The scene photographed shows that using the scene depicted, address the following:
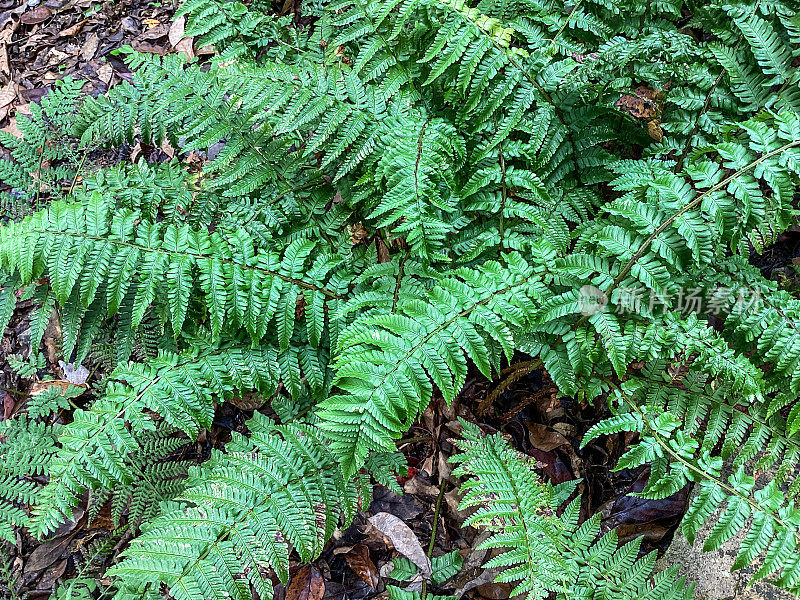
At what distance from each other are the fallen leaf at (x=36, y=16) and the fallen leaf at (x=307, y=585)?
590 centimetres

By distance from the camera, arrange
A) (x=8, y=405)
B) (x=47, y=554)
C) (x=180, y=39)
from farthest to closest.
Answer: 1. (x=180, y=39)
2. (x=8, y=405)
3. (x=47, y=554)

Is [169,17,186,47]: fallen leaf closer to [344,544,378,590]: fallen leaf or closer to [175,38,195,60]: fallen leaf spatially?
[175,38,195,60]: fallen leaf

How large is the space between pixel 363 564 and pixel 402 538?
0.34 metres

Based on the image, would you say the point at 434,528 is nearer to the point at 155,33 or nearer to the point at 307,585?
the point at 307,585

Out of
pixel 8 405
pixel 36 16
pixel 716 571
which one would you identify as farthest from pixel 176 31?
pixel 716 571

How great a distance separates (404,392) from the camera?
275 centimetres

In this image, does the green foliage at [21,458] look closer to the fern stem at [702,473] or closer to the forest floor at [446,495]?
the forest floor at [446,495]

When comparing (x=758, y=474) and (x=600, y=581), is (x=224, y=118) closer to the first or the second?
(x=600, y=581)

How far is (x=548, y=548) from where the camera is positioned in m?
2.89

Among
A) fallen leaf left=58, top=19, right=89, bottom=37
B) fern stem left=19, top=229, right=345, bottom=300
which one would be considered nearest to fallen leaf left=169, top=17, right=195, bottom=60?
fallen leaf left=58, top=19, right=89, bottom=37

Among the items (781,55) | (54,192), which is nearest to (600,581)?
(781,55)

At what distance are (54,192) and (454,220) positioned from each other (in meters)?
3.19

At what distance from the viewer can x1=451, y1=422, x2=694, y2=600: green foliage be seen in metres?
2.84

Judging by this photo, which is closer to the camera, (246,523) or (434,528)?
(246,523)
